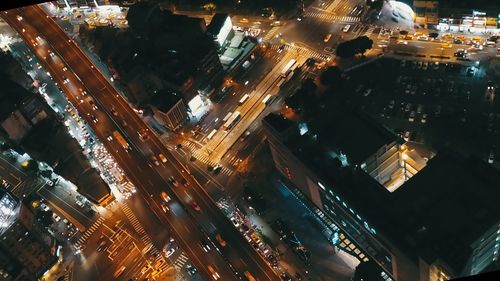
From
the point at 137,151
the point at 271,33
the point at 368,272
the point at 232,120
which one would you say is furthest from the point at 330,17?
the point at 368,272

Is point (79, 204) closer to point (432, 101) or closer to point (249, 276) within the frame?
point (249, 276)

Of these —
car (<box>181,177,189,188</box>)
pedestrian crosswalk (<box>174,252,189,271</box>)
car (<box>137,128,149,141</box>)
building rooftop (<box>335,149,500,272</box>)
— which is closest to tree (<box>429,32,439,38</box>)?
building rooftop (<box>335,149,500,272</box>)

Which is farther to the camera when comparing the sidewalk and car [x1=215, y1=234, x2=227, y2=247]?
car [x1=215, y1=234, x2=227, y2=247]

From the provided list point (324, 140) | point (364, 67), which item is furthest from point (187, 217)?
point (364, 67)

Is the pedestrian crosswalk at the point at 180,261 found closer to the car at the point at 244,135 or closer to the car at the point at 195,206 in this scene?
the car at the point at 195,206

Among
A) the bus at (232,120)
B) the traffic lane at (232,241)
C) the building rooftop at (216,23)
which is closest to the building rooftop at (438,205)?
the traffic lane at (232,241)

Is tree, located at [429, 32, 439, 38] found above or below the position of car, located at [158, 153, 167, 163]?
below

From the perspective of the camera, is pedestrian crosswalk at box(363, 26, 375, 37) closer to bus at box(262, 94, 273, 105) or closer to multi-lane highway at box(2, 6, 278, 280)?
bus at box(262, 94, 273, 105)
